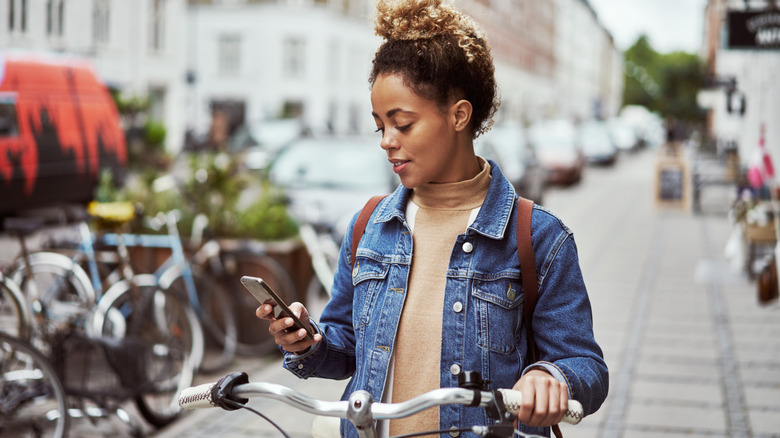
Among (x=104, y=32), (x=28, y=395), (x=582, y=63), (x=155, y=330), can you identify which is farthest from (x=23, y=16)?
(x=582, y=63)

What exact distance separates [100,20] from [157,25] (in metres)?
4.26

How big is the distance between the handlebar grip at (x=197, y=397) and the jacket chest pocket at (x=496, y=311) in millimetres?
569

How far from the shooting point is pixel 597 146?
35.6 m

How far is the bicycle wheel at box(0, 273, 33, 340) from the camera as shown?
15.5ft

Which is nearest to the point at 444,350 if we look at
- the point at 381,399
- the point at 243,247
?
the point at 381,399

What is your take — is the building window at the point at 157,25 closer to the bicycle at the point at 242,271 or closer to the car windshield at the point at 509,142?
the bicycle at the point at 242,271

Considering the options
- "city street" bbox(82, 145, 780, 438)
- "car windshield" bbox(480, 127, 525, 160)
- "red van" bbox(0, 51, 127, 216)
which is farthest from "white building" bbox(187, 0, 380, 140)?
"city street" bbox(82, 145, 780, 438)

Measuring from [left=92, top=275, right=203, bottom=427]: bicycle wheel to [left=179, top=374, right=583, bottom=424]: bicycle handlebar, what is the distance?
11.0 feet

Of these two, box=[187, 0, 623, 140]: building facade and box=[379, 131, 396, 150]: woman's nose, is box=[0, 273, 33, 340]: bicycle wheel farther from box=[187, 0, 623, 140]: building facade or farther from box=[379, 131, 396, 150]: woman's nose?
box=[187, 0, 623, 140]: building facade

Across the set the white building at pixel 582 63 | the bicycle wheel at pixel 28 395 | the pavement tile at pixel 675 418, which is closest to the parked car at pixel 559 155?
the pavement tile at pixel 675 418

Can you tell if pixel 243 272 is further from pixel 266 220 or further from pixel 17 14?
pixel 17 14

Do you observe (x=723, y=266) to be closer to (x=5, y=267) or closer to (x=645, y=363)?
(x=645, y=363)

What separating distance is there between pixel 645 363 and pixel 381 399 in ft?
15.9

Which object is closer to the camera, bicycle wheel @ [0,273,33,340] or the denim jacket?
the denim jacket
